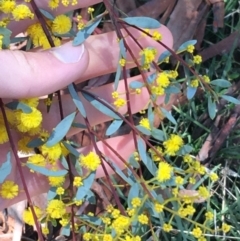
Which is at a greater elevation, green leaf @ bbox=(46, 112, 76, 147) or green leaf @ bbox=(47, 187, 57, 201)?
green leaf @ bbox=(46, 112, 76, 147)

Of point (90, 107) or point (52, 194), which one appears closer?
point (52, 194)

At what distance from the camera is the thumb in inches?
28.1

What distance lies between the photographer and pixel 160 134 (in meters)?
0.77

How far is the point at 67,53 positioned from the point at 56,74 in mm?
35

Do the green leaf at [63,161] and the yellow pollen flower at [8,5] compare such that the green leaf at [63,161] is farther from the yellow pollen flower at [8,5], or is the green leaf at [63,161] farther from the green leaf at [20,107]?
the yellow pollen flower at [8,5]

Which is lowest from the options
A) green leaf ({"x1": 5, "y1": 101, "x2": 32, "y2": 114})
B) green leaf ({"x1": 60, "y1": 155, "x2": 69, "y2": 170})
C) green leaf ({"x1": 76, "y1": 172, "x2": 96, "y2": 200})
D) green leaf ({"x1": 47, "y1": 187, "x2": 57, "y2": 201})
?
green leaf ({"x1": 47, "y1": 187, "x2": 57, "y2": 201})

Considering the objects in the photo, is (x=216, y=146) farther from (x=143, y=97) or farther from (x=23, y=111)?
(x=23, y=111)

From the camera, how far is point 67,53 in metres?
0.73

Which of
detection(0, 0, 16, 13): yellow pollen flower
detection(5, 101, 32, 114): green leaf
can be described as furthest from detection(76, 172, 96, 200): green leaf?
detection(0, 0, 16, 13): yellow pollen flower

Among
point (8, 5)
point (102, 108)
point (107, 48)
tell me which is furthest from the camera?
point (107, 48)

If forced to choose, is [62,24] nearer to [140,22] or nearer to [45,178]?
[140,22]

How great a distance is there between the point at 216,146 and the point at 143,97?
31 cm

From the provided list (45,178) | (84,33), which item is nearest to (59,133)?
(84,33)

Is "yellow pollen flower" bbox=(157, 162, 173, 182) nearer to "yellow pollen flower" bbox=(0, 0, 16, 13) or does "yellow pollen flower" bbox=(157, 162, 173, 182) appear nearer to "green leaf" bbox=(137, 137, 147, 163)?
"green leaf" bbox=(137, 137, 147, 163)
